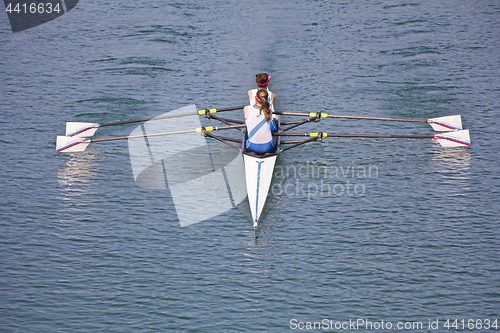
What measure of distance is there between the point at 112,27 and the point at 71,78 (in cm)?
795

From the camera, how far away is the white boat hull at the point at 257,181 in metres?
12.5

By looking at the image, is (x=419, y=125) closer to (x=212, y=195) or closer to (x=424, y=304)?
(x=212, y=195)

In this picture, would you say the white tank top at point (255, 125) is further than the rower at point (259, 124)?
Yes

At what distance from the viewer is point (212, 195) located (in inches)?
563

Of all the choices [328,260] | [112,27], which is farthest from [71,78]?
[328,260]

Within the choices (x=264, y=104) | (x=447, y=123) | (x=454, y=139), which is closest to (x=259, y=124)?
(x=264, y=104)

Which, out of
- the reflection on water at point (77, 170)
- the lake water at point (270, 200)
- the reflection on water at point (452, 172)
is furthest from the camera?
the reflection on water at point (77, 170)

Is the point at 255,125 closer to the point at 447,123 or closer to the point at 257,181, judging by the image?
the point at 257,181

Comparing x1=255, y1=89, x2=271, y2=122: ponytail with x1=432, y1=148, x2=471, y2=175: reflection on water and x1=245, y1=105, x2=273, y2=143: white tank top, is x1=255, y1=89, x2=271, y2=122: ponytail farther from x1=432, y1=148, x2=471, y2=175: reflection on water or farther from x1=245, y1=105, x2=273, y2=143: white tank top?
x1=432, y1=148, x2=471, y2=175: reflection on water

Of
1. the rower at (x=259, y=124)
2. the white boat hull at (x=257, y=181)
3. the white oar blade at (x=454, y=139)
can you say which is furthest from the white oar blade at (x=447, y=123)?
the white boat hull at (x=257, y=181)

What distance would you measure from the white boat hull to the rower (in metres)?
0.36

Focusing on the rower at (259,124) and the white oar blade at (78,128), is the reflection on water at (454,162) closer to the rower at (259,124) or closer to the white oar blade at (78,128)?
the rower at (259,124)

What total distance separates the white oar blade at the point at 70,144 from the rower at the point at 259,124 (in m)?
5.80

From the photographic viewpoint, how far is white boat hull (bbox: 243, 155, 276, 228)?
12.5 m
